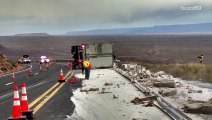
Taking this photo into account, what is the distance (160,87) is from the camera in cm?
2042

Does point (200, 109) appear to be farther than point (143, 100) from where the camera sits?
No

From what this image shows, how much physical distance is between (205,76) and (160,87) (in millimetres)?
Result: 13025

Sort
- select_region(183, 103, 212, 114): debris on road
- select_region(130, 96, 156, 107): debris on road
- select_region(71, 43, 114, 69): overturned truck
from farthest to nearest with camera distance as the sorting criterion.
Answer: select_region(71, 43, 114, 69): overturned truck < select_region(130, 96, 156, 107): debris on road < select_region(183, 103, 212, 114): debris on road

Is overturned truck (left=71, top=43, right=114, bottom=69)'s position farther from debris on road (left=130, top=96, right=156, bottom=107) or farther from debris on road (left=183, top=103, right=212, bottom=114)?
debris on road (left=183, top=103, right=212, bottom=114)

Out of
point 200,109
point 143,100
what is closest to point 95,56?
point 143,100

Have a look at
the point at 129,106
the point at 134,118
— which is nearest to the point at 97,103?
the point at 129,106

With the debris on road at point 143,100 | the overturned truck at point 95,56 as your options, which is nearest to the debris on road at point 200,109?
the debris on road at point 143,100

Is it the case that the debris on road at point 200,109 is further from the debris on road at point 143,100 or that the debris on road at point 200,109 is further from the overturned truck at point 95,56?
the overturned truck at point 95,56

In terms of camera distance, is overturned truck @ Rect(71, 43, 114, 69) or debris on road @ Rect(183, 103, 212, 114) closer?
debris on road @ Rect(183, 103, 212, 114)

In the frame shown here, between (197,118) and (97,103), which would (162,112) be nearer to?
(197,118)

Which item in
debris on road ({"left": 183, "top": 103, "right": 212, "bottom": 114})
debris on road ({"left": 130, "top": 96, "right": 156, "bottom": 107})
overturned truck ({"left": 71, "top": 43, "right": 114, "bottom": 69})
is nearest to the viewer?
debris on road ({"left": 183, "top": 103, "right": 212, "bottom": 114})

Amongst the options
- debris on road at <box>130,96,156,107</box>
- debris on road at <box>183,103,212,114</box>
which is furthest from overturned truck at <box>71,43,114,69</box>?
debris on road at <box>183,103,212,114</box>

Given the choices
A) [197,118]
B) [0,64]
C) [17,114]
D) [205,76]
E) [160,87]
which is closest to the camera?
[17,114]

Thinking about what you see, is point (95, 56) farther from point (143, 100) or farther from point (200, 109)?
point (200, 109)
